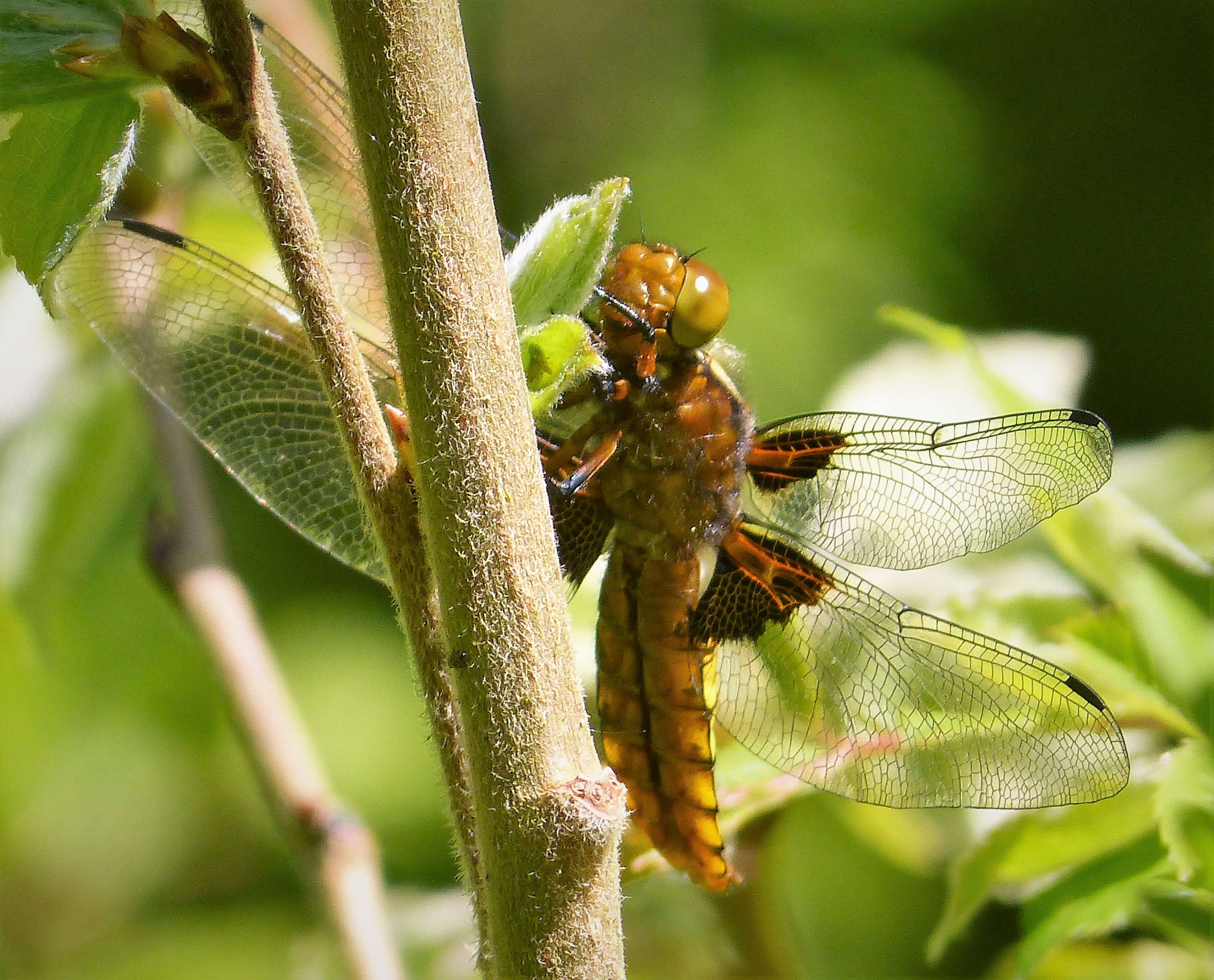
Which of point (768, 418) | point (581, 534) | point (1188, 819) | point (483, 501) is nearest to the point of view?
point (483, 501)

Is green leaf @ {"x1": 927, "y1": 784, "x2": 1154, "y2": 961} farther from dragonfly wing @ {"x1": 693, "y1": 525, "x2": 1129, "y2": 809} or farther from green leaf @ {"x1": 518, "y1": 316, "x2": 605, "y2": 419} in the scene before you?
green leaf @ {"x1": 518, "y1": 316, "x2": 605, "y2": 419}

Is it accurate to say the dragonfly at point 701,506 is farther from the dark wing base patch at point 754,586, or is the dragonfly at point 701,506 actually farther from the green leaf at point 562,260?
the green leaf at point 562,260

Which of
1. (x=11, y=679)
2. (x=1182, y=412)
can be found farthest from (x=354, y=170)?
(x=1182, y=412)

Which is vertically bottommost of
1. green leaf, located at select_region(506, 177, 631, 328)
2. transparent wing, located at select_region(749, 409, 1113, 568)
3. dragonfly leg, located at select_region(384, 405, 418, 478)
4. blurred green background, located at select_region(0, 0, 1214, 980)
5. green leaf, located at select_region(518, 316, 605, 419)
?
blurred green background, located at select_region(0, 0, 1214, 980)

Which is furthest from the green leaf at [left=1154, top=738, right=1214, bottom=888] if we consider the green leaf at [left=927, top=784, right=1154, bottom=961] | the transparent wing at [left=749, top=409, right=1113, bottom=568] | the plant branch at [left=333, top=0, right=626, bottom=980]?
the plant branch at [left=333, top=0, right=626, bottom=980]

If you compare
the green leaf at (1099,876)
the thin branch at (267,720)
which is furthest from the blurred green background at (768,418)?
the thin branch at (267,720)

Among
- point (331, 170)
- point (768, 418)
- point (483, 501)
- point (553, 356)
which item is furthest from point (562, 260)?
point (768, 418)

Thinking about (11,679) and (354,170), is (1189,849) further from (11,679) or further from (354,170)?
(11,679)

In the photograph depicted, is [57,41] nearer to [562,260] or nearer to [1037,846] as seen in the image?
[562,260]
